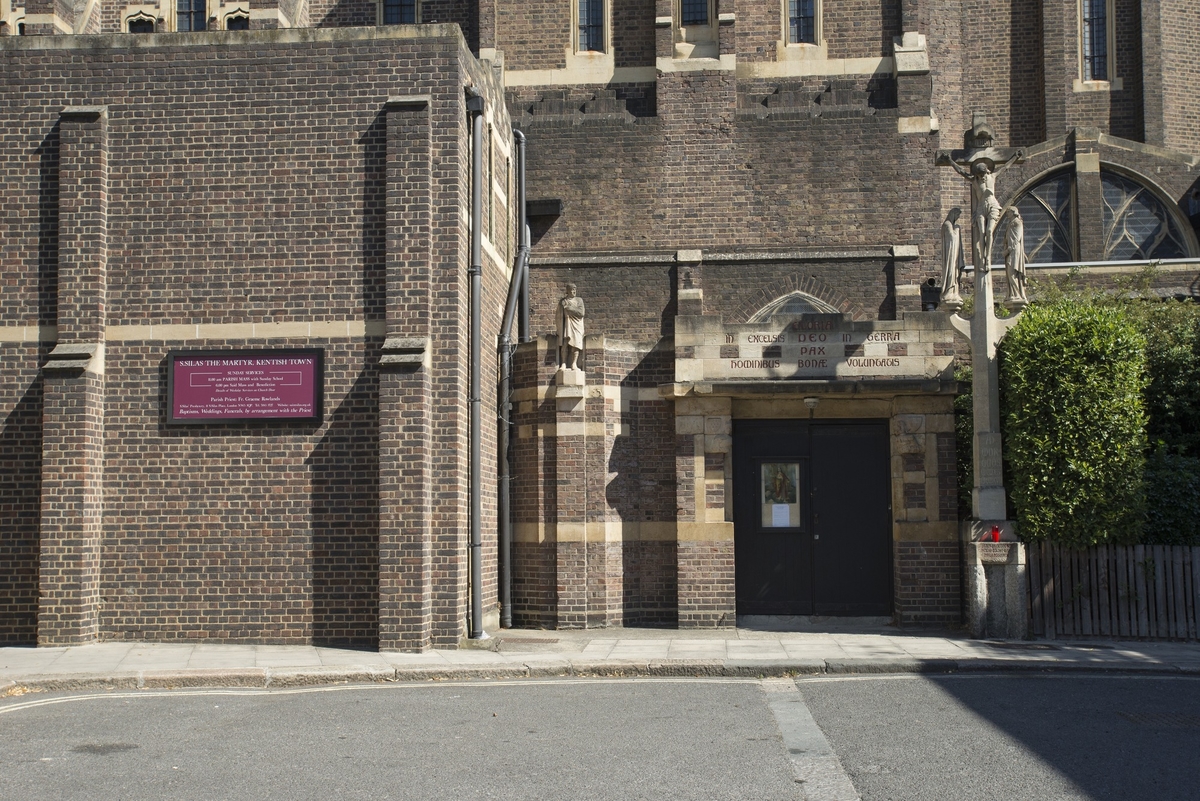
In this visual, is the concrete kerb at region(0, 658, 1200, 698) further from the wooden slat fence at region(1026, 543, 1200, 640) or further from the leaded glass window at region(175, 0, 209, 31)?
the leaded glass window at region(175, 0, 209, 31)

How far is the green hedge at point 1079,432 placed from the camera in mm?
13875

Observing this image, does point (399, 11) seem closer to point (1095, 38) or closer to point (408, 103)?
point (408, 103)

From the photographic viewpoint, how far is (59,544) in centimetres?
1370

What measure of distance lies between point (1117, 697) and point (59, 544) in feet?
37.3

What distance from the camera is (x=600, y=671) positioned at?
12.3m

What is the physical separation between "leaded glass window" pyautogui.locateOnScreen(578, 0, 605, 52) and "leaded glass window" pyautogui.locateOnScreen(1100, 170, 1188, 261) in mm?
12613

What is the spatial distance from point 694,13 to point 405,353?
11.7 metres

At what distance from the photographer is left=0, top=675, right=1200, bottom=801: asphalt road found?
7449mm

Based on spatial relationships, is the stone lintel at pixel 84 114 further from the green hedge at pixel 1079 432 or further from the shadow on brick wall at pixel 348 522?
the green hedge at pixel 1079 432

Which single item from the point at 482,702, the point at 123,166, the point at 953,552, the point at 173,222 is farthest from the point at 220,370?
the point at 953,552

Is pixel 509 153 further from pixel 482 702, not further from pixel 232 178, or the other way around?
pixel 482 702

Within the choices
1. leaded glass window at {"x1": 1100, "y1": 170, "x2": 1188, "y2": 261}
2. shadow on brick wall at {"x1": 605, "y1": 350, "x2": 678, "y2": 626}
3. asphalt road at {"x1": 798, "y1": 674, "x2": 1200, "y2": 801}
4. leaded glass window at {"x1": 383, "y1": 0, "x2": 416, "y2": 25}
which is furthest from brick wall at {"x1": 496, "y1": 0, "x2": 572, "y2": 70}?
asphalt road at {"x1": 798, "y1": 674, "x2": 1200, "y2": 801}

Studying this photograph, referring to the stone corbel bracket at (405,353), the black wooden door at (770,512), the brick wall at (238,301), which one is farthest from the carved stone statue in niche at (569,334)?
the stone corbel bracket at (405,353)

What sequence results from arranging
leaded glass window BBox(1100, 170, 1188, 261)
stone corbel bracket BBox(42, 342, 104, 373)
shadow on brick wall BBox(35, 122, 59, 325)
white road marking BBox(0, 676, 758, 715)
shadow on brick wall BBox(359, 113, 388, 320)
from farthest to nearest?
leaded glass window BBox(1100, 170, 1188, 261)
shadow on brick wall BBox(35, 122, 59, 325)
shadow on brick wall BBox(359, 113, 388, 320)
stone corbel bracket BBox(42, 342, 104, 373)
white road marking BBox(0, 676, 758, 715)
